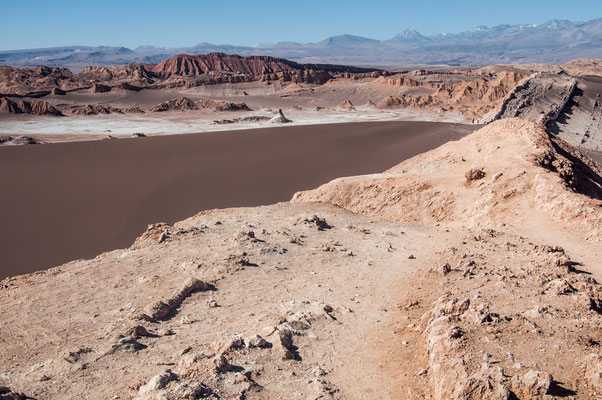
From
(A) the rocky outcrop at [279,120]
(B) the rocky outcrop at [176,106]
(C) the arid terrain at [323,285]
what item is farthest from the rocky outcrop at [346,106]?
(C) the arid terrain at [323,285]

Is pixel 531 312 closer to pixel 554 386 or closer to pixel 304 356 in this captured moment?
pixel 554 386

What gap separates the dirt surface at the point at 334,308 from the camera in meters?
3.84

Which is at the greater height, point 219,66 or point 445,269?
point 219,66

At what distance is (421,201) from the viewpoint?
10.4m

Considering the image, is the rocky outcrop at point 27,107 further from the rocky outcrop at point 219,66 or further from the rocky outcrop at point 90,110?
the rocky outcrop at point 219,66

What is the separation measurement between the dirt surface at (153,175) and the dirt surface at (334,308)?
19.4 ft

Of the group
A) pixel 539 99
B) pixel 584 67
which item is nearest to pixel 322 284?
pixel 539 99

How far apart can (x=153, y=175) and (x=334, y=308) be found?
49.3 ft

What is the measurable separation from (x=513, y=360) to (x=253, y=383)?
A: 7.05 ft

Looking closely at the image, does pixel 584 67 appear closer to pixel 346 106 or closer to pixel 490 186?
pixel 346 106

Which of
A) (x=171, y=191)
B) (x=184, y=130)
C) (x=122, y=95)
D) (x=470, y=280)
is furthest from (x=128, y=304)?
(x=122, y=95)

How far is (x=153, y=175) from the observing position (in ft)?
61.8

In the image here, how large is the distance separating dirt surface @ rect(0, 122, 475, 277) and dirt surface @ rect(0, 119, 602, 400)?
590cm

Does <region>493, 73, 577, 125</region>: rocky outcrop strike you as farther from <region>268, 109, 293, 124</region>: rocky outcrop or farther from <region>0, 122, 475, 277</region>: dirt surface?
<region>268, 109, 293, 124</region>: rocky outcrop
